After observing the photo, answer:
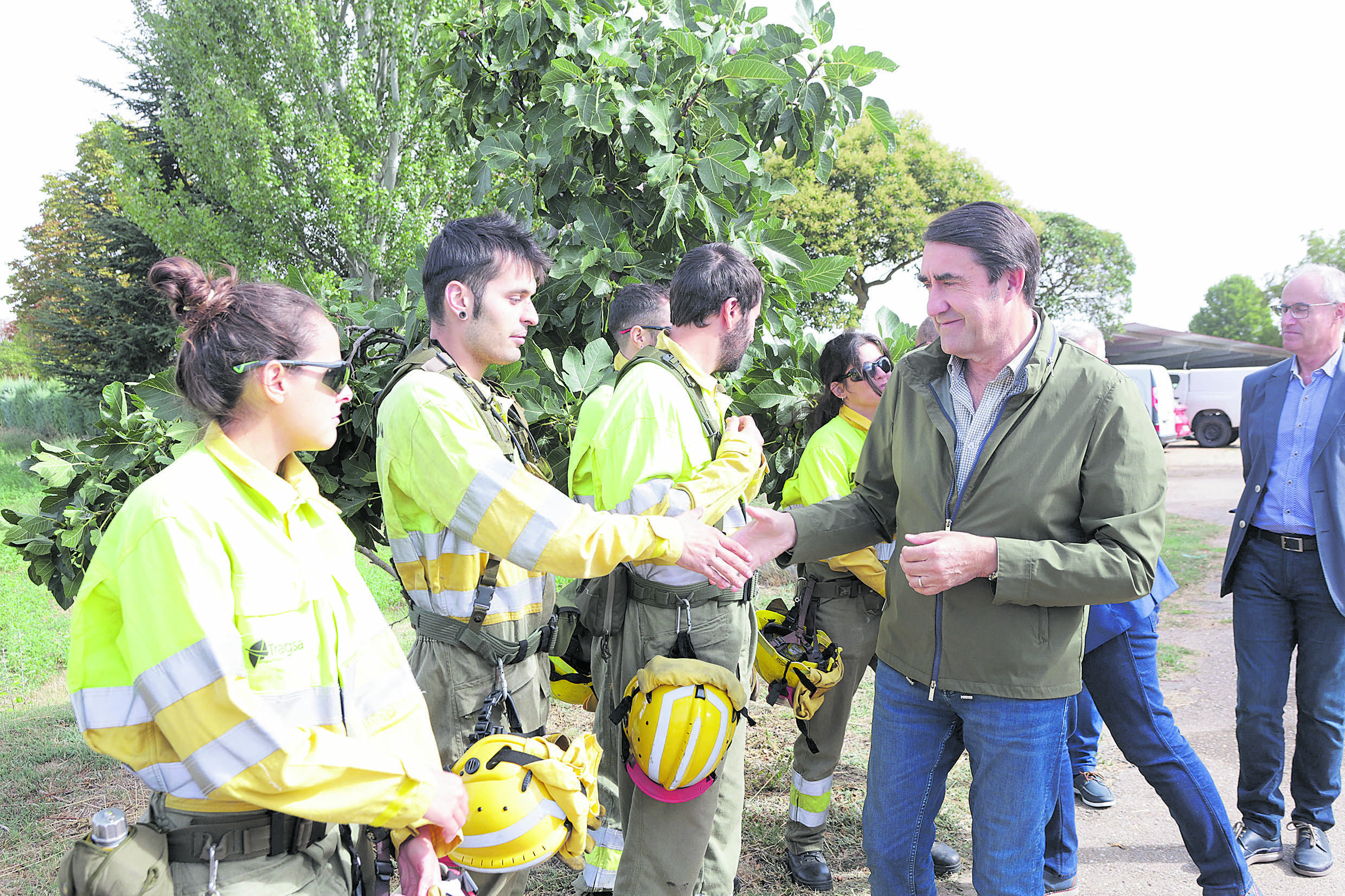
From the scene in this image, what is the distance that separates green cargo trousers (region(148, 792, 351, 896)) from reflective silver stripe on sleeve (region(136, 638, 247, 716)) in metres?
0.26

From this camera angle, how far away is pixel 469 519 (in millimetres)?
2291

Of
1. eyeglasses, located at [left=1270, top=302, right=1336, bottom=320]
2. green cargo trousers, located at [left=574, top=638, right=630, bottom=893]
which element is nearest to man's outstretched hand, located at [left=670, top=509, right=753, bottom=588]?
green cargo trousers, located at [left=574, top=638, right=630, bottom=893]

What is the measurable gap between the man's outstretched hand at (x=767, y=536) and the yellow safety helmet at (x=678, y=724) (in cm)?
43

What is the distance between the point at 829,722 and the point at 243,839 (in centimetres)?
271

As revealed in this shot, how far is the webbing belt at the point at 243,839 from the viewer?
1578 millimetres

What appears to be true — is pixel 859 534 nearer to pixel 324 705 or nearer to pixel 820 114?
pixel 324 705

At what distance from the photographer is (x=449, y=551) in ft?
8.20

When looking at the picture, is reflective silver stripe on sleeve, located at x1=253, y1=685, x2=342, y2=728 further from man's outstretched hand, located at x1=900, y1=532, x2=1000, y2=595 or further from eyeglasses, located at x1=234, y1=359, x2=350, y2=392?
man's outstretched hand, located at x1=900, y1=532, x2=1000, y2=595

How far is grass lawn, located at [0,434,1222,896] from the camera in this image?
3752 millimetres

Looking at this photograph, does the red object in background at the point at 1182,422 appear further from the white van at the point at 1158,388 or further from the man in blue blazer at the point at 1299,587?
the man in blue blazer at the point at 1299,587

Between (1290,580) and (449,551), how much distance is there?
12.0 ft

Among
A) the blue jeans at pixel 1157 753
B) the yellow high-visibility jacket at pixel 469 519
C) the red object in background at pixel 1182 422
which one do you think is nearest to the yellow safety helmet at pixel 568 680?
the yellow high-visibility jacket at pixel 469 519

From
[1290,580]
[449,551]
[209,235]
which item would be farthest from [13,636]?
[209,235]

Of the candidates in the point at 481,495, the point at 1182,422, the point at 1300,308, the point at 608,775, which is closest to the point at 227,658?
the point at 481,495
